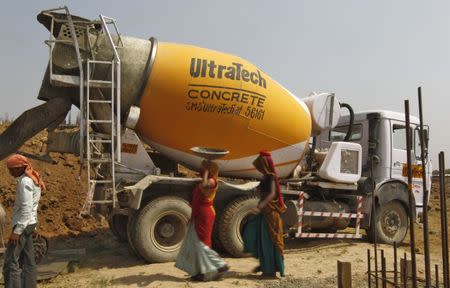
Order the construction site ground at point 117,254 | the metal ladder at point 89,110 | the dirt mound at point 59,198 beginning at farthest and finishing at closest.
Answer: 1. the dirt mound at point 59,198
2. the metal ladder at point 89,110
3. the construction site ground at point 117,254

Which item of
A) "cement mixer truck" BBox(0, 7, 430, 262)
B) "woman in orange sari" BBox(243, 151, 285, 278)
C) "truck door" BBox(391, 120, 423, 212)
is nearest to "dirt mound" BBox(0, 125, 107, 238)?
"cement mixer truck" BBox(0, 7, 430, 262)

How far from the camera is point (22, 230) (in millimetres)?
5289

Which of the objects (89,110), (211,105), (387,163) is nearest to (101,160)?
(89,110)

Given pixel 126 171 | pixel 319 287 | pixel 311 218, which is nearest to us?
pixel 319 287

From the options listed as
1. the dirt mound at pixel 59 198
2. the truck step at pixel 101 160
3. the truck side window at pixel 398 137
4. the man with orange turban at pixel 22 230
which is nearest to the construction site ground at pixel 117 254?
the dirt mound at pixel 59 198

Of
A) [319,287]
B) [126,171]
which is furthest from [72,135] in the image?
[319,287]

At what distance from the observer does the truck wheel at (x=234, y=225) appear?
26.2 feet

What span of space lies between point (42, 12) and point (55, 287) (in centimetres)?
395

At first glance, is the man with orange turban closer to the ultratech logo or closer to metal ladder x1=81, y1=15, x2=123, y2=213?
metal ladder x1=81, y1=15, x2=123, y2=213

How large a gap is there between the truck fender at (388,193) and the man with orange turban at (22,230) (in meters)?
6.70

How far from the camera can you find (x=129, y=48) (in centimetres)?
756

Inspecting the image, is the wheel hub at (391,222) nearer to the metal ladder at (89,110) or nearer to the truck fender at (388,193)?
the truck fender at (388,193)

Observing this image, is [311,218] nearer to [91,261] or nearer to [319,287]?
[319,287]

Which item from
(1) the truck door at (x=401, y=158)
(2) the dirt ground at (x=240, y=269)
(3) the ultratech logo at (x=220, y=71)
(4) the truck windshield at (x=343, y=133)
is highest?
(3) the ultratech logo at (x=220, y=71)
